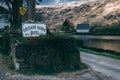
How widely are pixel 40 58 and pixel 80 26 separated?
412 feet

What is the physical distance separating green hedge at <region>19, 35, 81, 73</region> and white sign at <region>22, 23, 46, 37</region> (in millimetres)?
1085

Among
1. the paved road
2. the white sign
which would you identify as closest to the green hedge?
the white sign

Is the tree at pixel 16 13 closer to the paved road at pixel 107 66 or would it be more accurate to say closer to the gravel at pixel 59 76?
the paved road at pixel 107 66

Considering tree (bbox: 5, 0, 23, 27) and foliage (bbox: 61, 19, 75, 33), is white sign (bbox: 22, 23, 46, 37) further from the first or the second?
foliage (bbox: 61, 19, 75, 33)

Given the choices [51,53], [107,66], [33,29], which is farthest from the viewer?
[107,66]

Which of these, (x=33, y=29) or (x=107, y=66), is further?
Answer: (x=107, y=66)

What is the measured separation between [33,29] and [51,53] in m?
2.01

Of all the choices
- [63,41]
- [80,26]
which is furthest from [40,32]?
[80,26]

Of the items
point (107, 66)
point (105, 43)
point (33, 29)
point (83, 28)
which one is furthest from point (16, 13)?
point (83, 28)

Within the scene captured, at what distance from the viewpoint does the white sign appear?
50.4 feet

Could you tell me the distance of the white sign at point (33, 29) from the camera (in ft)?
50.4

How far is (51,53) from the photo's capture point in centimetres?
1417

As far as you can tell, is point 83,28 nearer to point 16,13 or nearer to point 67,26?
point 67,26

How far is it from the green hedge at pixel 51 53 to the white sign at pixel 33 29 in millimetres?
1085
